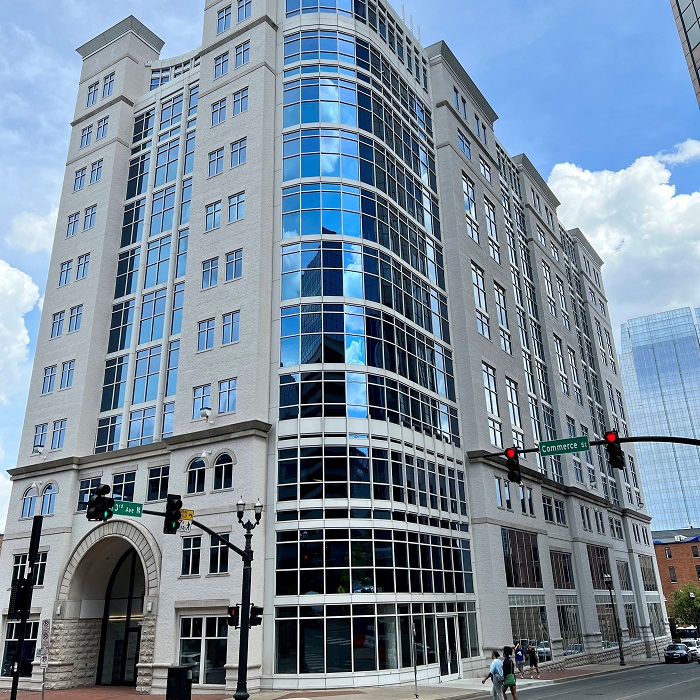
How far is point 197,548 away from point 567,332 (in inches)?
1920

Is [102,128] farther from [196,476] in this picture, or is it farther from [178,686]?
[178,686]

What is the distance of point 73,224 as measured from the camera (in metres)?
49.2

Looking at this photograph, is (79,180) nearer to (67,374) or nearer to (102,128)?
(102,128)

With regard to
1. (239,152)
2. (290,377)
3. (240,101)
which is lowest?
(290,377)

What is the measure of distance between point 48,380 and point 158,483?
42.5ft

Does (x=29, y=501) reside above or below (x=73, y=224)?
below

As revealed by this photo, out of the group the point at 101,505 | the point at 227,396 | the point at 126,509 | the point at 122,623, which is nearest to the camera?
the point at 101,505

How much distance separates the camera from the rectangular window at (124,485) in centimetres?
3894

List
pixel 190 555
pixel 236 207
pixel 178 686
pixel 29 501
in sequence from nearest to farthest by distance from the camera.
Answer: pixel 178 686, pixel 190 555, pixel 236 207, pixel 29 501

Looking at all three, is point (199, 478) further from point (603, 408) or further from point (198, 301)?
point (603, 408)

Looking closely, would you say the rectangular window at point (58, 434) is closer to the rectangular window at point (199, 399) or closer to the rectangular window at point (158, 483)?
the rectangular window at point (158, 483)

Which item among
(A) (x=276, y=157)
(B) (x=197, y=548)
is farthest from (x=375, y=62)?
(B) (x=197, y=548)

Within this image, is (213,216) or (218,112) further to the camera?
(218,112)

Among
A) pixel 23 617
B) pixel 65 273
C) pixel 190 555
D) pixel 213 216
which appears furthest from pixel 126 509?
pixel 65 273
